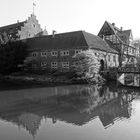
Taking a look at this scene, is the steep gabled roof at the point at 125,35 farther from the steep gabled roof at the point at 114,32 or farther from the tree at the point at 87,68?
the tree at the point at 87,68

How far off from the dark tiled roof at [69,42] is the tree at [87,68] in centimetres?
434

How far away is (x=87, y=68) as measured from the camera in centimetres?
3247

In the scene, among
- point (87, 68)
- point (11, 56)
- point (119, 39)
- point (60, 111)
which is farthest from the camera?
point (119, 39)

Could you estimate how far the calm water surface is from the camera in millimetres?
10602

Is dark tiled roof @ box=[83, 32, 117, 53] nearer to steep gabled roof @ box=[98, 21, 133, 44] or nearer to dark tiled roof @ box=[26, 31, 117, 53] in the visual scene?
dark tiled roof @ box=[26, 31, 117, 53]

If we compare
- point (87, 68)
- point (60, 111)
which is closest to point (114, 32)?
point (87, 68)

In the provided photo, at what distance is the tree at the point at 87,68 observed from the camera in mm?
32531

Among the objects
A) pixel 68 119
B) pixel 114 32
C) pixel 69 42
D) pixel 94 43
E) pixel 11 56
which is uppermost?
pixel 114 32

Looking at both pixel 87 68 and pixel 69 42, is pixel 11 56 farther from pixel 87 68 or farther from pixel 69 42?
pixel 87 68

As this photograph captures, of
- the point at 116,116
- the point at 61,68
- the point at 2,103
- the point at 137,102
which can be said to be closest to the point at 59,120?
the point at 116,116

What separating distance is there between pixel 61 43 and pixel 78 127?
31.3 meters

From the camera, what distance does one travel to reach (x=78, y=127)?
11.9m

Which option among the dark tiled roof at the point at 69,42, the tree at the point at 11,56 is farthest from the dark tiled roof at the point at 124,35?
the tree at the point at 11,56

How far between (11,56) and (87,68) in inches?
676
